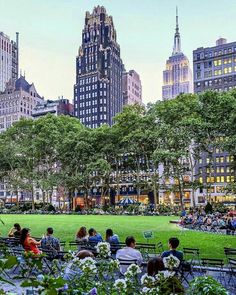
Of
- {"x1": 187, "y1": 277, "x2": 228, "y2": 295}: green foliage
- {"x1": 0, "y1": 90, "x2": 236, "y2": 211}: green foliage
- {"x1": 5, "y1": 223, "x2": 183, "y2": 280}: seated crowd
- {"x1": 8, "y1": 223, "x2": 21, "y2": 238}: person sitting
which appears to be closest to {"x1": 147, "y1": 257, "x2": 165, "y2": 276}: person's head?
{"x1": 5, "y1": 223, "x2": 183, "y2": 280}: seated crowd

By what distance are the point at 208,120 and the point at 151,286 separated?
60709 millimetres

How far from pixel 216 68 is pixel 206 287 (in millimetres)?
132071

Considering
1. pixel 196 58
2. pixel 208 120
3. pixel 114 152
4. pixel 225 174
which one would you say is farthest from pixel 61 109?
pixel 208 120

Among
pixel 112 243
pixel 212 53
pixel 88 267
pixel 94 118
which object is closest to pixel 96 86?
pixel 94 118

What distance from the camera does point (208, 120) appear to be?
2494 inches

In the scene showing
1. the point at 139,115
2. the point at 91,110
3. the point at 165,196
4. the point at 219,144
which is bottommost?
the point at 165,196

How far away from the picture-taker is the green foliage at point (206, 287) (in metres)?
4.07

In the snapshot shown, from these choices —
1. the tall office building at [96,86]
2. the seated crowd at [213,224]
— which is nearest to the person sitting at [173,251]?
the seated crowd at [213,224]

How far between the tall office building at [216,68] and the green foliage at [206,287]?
422 feet

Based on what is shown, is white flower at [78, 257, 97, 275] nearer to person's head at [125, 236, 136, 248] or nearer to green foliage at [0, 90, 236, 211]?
person's head at [125, 236, 136, 248]

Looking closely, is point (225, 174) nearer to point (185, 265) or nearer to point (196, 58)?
point (196, 58)

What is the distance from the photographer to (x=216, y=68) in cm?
13062

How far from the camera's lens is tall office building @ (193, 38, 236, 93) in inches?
5064

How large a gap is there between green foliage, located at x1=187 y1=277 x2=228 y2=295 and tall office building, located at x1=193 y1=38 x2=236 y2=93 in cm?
12864
